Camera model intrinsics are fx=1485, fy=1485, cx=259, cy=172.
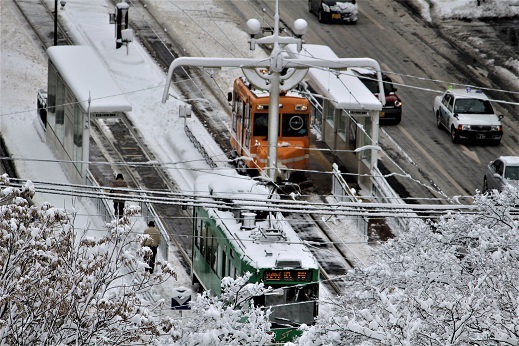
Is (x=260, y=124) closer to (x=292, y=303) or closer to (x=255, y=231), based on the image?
(x=255, y=231)

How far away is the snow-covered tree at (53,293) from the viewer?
20.2 meters

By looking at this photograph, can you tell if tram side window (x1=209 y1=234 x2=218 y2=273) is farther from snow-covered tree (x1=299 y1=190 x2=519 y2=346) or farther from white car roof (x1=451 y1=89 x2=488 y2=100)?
white car roof (x1=451 y1=89 x2=488 y2=100)

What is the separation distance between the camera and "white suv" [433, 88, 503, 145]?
46.6 meters

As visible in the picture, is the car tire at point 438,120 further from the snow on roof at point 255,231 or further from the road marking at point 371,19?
the snow on roof at point 255,231

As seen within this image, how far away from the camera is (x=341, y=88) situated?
4350 cm

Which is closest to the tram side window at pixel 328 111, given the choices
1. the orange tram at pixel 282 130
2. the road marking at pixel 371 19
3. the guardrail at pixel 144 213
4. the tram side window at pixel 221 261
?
the orange tram at pixel 282 130

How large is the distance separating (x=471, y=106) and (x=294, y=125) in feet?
23.2

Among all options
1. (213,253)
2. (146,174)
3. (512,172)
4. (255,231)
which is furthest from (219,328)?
(146,174)

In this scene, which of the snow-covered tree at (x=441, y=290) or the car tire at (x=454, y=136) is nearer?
the snow-covered tree at (x=441, y=290)

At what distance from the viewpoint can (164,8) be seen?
193 feet

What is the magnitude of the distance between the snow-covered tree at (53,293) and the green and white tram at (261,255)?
692cm

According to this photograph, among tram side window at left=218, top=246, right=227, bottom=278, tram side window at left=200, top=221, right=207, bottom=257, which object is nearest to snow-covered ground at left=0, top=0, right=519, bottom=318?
tram side window at left=200, top=221, right=207, bottom=257

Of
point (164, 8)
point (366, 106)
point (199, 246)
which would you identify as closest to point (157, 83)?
point (164, 8)

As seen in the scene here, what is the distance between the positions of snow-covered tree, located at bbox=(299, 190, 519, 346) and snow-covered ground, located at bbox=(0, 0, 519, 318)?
39.0 ft
